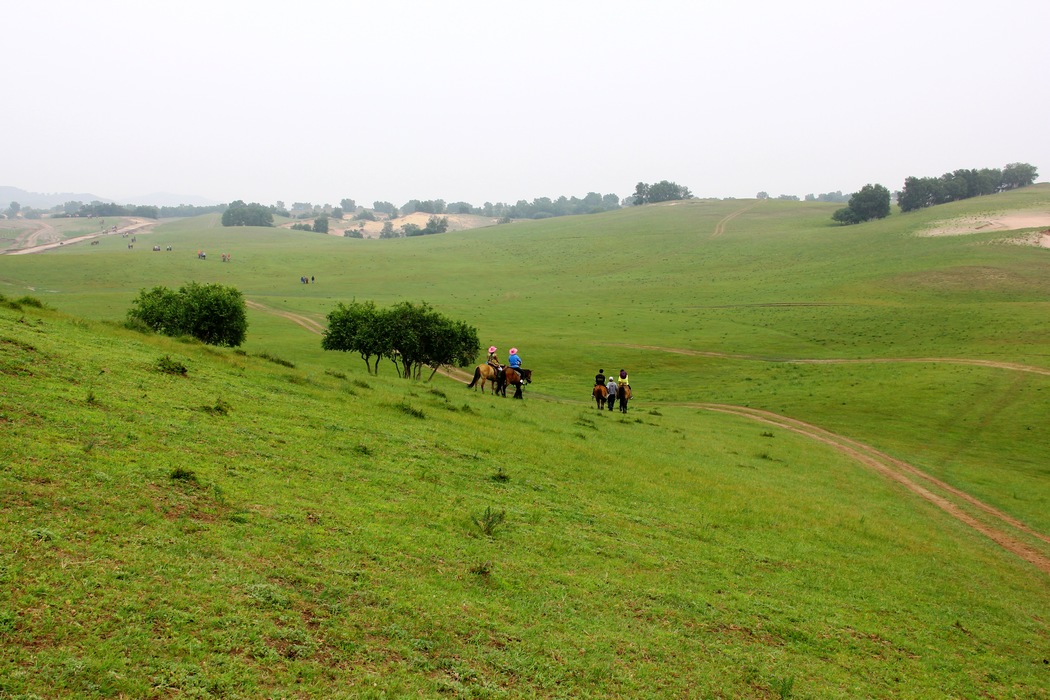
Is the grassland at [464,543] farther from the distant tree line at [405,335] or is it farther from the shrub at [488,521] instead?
the distant tree line at [405,335]

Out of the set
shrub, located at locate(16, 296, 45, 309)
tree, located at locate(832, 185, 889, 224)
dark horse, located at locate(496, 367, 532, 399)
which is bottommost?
dark horse, located at locate(496, 367, 532, 399)

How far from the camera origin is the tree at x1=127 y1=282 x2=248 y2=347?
137ft

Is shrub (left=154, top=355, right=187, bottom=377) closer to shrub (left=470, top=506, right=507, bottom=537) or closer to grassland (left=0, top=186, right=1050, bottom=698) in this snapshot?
grassland (left=0, top=186, right=1050, bottom=698)

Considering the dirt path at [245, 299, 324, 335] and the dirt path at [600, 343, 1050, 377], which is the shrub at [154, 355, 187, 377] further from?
the dirt path at [245, 299, 324, 335]

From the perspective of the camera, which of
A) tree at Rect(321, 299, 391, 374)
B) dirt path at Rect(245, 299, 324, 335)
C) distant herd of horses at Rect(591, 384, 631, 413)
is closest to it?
distant herd of horses at Rect(591, 384, 631, 413)

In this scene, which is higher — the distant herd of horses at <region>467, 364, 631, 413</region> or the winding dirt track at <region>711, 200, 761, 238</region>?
the winding dirt track at <region>711, 200, 761, 238</region>

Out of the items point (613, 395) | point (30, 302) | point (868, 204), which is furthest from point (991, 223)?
point (30, 302)

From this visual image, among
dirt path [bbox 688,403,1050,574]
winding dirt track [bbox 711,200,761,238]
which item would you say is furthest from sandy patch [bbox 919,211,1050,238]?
dirt path [bbox 688,403,1050,574]

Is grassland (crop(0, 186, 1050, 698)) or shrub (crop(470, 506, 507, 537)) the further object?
shrub (crop(470, 506, 507, 537))

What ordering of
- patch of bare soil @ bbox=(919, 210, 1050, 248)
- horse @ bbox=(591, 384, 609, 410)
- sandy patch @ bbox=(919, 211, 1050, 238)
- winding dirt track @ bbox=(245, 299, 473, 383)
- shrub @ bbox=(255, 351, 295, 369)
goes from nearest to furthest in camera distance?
1. shrub @ bbox=(255, 351, 295, 369)
2. horse @ bbox=(591, 384, 609, 410)
3. winding dirt track @ bbox=(245, 299, 473, 383)
4. patch of bare soil @ bbox=(919, 210, 1050, 248)
5. sandy patch @ bbox=(919, 211, 1050, 238)

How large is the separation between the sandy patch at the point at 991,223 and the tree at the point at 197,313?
409 ft

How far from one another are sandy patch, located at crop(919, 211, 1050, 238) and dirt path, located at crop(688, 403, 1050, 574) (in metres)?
106

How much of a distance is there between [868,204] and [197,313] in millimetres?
→ 155854

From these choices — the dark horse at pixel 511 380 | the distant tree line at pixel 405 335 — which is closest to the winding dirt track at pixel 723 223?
the distant tree line at pixel 405 335
